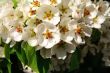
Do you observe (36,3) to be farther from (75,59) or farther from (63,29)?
(75,59)

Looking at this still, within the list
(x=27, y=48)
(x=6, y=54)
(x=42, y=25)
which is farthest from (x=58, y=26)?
(x=6, y=54)

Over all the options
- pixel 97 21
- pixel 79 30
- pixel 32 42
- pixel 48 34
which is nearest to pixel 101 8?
pixel 97 21

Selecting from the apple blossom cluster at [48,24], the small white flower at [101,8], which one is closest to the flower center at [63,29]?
the apple blossom cluster at [48,24]

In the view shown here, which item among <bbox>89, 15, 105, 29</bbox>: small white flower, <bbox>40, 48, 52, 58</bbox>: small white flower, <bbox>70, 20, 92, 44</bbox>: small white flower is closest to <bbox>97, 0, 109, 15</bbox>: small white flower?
<bbox>89, 15, 105, 29</bbox>: small white flower

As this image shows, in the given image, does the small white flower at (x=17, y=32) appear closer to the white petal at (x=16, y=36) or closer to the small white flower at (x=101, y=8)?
the white petal at (x=16, y=36)

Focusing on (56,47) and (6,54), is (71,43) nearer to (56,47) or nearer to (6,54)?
(56,47)

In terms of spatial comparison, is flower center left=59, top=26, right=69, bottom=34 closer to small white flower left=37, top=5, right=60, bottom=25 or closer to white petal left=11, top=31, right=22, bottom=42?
small white flower left=37, top=5, right=60, bottom=25
